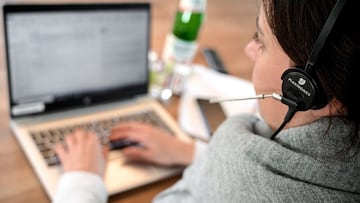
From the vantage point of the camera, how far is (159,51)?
1.35 meters

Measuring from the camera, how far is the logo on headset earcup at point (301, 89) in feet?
1.64

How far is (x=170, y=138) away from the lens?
0.90 metres

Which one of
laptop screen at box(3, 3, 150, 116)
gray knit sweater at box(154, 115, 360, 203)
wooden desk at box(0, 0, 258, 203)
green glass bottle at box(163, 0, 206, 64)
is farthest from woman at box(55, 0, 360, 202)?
green glass bottle at box(163, 0, 206, 64)

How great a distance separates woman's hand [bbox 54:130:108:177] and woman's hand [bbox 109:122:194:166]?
2.2 inches

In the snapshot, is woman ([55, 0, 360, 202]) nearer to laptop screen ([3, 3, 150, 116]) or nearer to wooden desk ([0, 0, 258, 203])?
wooden desk ([0, 0, 258, 203])

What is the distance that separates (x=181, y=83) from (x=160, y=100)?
0.09 m

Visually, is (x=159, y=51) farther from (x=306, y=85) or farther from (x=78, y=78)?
(x=306, y=85)

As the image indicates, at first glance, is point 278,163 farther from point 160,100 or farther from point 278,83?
point 160,100

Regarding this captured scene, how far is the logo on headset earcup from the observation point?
499 mm

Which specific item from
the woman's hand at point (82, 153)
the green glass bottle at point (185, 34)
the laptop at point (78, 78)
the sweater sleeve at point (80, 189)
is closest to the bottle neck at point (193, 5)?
the green glass bottle at point (185, 34)

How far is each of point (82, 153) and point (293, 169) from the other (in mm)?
407

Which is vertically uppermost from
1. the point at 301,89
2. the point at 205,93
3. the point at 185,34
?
the point at 301,89

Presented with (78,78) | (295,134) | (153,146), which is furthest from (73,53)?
(295,134)

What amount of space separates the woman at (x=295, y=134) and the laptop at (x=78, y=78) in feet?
0.51
